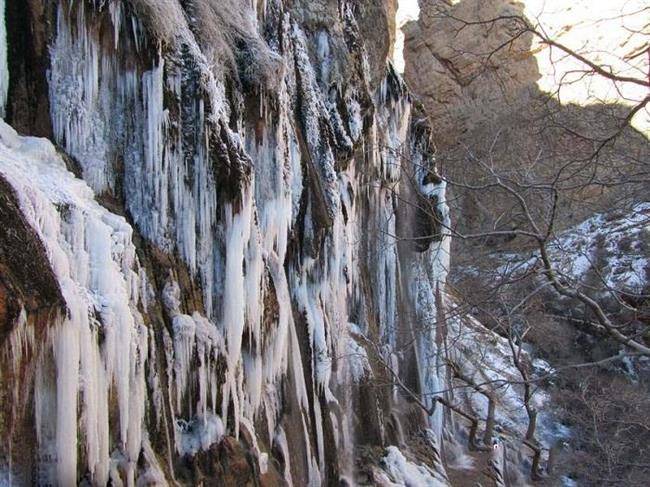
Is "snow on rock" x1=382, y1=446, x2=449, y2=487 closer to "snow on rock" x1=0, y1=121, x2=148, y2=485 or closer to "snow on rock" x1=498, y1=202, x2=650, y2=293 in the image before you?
"snow on rock" x1=498, y1=202, x2=650, y2=293

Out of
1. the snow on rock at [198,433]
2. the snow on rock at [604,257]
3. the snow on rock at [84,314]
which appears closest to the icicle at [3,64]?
the snow on rock at [84,314]

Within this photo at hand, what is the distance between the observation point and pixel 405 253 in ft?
55.5

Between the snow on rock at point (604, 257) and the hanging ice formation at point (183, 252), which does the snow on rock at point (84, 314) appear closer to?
the hanging ice formation at point (183, 252)

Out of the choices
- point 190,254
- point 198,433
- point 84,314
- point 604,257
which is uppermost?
point 604,257

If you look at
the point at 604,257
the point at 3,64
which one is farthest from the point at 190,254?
the point at 604,257

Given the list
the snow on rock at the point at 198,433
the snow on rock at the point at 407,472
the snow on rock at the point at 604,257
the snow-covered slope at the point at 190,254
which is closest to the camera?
the snow-covered slope at the point at 190,254

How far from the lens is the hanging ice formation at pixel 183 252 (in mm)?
4223

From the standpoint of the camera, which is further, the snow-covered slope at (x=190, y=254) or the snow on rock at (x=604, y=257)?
the snow on rock at (x=604, y=257)

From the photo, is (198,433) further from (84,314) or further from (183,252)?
(84,314)

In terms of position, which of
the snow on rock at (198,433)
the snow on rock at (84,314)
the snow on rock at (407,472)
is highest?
the snow on rock at (84,314)

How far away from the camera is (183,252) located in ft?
22.0

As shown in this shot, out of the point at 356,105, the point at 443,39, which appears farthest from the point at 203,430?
the point at 443,39

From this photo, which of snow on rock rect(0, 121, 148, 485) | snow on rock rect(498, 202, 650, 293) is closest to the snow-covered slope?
snow on rock rect(0, 121, 148, 485)

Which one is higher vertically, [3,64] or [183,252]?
[3,64]
